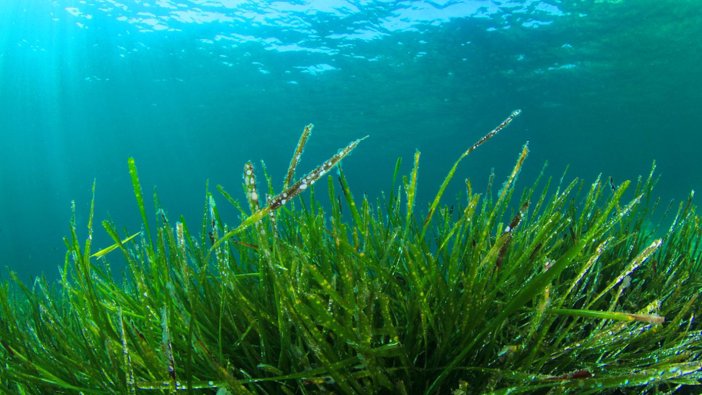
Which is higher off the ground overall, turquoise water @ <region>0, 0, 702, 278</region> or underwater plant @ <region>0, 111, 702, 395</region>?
underwater plant @ <region>0, 111, 702, 395</region>

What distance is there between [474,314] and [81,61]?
4116cm

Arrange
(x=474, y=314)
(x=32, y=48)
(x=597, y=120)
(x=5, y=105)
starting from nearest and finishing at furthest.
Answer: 1. (x=474, y=314)
2. (x=32, y=48)
3. (x=5, y=105)
4. (x=597, y=120)

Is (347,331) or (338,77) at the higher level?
(347,331)

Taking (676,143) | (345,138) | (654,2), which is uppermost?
(654,2)

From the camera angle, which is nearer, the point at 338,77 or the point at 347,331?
the point at 347,331

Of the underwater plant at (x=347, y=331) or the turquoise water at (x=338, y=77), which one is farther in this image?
the turquoise water at (x=338, y=77)

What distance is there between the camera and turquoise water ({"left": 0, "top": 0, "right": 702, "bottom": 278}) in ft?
89.2

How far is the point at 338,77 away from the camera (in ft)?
117

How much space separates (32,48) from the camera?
34.7 meters

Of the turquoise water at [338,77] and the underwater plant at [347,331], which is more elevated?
the underwater plant at [347,331]

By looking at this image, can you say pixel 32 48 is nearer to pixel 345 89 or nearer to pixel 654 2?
pixel 345 89

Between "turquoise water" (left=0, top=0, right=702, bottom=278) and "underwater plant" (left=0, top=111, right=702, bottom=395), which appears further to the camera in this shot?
"turquoise water" (left=0, top=0, right=702, bottom=278)

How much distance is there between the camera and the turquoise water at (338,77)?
27203 mm

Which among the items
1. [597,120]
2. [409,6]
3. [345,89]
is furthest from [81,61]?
[597,120]
